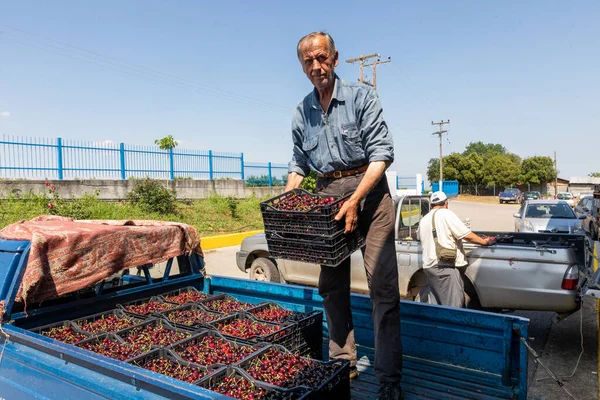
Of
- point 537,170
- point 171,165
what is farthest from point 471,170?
point 171,165

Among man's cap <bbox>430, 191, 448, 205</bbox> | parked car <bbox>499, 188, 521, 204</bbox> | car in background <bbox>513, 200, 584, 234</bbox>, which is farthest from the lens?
parked car <bbox>499, 188, 521, 204</bbox>

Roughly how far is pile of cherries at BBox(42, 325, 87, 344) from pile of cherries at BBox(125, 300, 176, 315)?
54cm

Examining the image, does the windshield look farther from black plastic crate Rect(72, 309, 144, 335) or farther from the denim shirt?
black plastic crate Rect(72, 309, 144, 335)

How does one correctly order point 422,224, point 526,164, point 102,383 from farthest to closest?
point 526,164, point 422,224, point 102,383

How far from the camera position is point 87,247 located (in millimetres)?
3316

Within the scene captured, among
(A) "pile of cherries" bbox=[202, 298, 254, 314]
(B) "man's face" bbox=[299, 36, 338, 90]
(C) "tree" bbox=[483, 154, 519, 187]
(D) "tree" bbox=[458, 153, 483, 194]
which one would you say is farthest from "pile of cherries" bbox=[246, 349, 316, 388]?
(C) "tree" bbox=[483, 154, 519, 187]

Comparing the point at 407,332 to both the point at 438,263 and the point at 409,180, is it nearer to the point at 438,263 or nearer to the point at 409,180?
the point at 438,263

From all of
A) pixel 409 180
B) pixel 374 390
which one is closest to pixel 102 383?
pixel 374 390

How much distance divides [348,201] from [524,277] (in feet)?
12.1

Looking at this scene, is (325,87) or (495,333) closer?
(495,333)

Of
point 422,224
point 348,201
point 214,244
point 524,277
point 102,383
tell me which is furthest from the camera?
point 214,244

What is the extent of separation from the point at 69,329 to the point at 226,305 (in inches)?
51.5

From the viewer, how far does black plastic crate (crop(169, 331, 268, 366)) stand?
277cm

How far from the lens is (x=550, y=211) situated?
1430 cm
